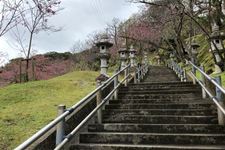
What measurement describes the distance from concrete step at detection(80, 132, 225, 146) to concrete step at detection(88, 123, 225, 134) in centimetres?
45

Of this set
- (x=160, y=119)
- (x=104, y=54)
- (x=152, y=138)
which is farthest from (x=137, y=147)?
(x=104, y=54)

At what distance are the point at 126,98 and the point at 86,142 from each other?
141 inches

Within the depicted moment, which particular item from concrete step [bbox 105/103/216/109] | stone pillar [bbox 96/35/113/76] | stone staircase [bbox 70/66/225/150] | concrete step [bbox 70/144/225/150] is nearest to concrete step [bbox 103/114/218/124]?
stone staircase [bbox 70/66/225/150]

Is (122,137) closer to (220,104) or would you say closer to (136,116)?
(136,116)

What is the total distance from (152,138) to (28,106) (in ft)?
22.9

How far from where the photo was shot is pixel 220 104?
6215 mm

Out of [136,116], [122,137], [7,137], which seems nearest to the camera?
[122,137]

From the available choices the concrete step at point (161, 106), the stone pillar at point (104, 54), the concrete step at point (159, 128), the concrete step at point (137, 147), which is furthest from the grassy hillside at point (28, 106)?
the concrete step at point (137, 147)

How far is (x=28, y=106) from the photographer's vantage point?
462 inches

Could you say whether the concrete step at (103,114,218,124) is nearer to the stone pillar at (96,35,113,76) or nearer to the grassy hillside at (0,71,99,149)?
the grassy hillside at (0,71,99,149)

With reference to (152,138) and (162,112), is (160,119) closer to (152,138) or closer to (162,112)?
(162,112)

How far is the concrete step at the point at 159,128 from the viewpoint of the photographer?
20.7 feet

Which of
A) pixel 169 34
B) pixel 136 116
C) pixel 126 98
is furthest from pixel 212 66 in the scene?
pixel 136 116

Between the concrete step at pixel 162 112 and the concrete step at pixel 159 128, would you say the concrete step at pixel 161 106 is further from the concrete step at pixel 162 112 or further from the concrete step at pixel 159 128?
the concrete step at pixel 159 128
